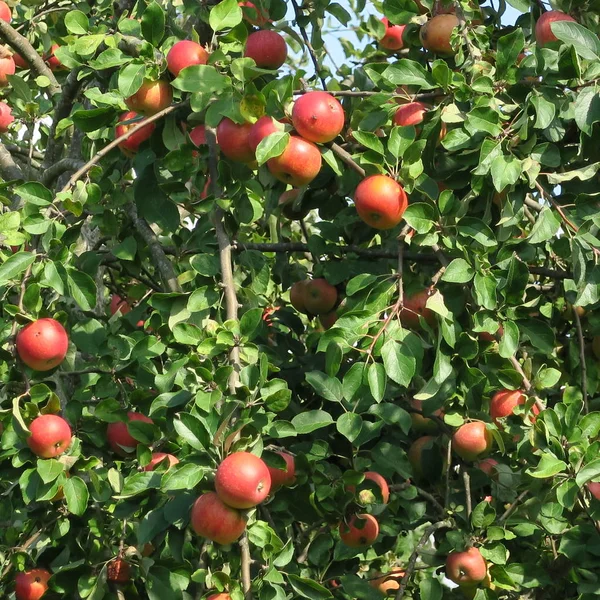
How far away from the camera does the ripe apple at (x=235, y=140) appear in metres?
2.05

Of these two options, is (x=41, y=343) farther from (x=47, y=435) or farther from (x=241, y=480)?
(x=241, y=480)

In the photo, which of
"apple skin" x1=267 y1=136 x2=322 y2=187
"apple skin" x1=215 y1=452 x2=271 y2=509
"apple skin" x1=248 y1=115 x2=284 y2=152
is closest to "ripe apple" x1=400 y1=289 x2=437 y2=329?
"apple skin" x1=267 y1=136 x2=322 y2=187

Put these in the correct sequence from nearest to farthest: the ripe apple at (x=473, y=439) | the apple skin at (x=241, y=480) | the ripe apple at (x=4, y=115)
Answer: the apple skin at (x=241, y=480) < the ripe apple at (x=473, y=439) < the ripe apple at (x=4, y=115)

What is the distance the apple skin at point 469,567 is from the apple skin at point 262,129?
988mm

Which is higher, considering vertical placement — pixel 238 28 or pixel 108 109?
pixel 238 28

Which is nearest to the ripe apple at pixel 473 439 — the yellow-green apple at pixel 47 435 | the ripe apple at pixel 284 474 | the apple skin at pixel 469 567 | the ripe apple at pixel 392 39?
the apple skin at pixel 469 567

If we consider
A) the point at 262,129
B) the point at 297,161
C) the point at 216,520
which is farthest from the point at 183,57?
Answer: the point at 216,520

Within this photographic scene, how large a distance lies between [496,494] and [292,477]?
0.52 meters

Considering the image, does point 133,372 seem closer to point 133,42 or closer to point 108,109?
point 108,109

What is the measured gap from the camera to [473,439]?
2.17 metres

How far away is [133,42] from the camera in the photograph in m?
2.16

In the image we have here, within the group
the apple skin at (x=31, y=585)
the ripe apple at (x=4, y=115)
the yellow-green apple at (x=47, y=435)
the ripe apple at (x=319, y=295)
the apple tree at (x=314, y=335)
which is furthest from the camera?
the ripe apple at (x=4, y=115)

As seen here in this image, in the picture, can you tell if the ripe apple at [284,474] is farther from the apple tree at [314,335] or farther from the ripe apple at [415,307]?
the ripe apple at [415,307]

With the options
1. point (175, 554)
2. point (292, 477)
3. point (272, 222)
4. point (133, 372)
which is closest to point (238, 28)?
point (272, 222)
